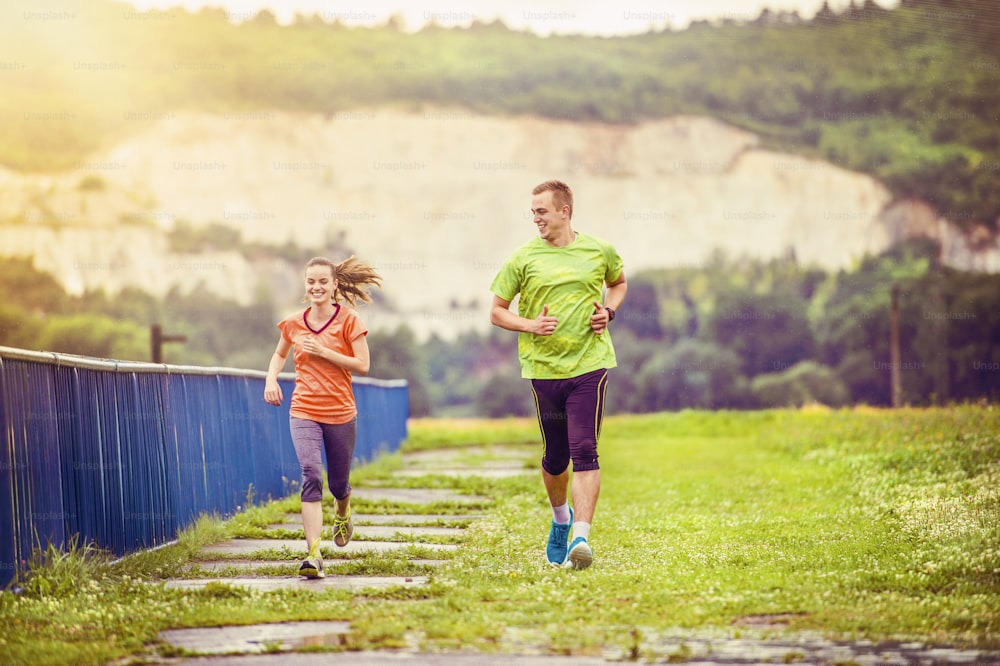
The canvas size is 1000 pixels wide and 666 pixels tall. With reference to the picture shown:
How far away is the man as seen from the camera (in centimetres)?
738

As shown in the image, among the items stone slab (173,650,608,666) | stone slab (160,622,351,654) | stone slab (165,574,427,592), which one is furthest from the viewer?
stone slab (165,574,427,592)

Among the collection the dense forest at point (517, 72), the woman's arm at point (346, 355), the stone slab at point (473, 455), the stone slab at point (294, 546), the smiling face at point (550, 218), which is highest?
the dense forest at point (517, 72)

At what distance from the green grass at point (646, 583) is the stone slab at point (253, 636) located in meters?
0.09

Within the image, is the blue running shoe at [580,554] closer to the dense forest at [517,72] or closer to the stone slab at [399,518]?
the stone slab at [399,518]

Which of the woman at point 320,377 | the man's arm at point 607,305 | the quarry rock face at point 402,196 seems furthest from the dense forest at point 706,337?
the woman at point 320,377

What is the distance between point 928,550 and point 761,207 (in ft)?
302

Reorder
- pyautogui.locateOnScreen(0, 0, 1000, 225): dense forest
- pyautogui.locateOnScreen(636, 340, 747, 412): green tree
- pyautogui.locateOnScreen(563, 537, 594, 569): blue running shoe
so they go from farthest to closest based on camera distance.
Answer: pyautogui.locateOnScreen(0, 0, 1000, 225): dense forest → pyautogui.locateOnScreen(636, 340, 747, 412): green tree → pyautogui.locateOnScreen(563, 537, 594, 569): blue running shoe

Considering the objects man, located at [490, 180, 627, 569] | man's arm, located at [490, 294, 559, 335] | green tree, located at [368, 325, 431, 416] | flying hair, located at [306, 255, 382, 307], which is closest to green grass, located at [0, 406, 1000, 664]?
man, located at [490, 180, 627, 569]

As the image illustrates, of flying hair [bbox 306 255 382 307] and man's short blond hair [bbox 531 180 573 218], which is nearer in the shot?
man's short blond hair [bbox 531 180 573 218]

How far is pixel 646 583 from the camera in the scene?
6.46 m

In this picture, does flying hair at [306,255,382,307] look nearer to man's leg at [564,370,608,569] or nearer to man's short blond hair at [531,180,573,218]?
man's short blond hair at [531,180,573,218]

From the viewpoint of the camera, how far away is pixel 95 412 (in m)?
7.49

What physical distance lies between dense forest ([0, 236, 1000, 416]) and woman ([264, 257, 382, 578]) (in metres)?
59.0

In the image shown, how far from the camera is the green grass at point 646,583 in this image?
5207mm
